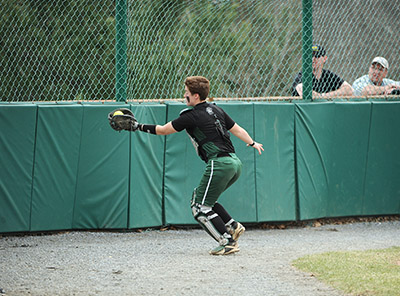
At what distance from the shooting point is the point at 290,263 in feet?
19.2

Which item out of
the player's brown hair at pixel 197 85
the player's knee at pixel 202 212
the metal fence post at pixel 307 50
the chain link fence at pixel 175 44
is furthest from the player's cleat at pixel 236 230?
the metal fence post at pixel 307 50

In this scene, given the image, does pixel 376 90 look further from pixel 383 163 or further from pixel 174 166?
pixel 174 166

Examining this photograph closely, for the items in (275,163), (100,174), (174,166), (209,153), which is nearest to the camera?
(209,153)

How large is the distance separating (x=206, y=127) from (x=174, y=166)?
162 cm

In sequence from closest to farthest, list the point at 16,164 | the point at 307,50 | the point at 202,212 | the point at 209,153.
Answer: the point at 202,212 < the point at 209,153 < the point at 16,164 < the point at 307,50

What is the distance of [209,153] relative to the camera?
20.7ft

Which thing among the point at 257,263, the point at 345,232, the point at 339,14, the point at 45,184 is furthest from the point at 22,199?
the point at 339,14

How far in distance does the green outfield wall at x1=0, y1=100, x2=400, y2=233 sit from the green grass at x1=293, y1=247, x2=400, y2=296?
1825 millimetres

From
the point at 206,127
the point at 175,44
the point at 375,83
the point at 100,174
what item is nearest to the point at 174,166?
the point at 100,174

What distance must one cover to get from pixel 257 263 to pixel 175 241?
152 centimetres

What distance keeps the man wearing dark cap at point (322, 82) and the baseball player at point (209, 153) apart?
2521mm

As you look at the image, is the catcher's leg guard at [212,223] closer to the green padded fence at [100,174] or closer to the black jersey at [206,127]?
the black jersey at [206,127]

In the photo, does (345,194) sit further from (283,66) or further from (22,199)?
(22,199)

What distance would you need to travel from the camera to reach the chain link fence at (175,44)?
7.55m
